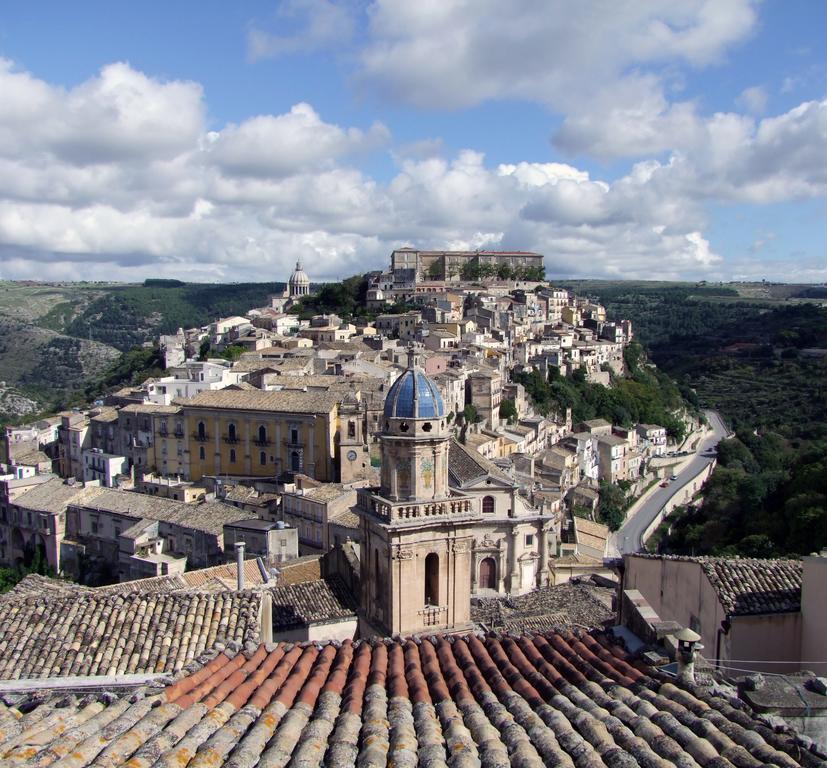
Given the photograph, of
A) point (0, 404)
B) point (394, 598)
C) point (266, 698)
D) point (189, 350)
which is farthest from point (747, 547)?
point (0, 404)

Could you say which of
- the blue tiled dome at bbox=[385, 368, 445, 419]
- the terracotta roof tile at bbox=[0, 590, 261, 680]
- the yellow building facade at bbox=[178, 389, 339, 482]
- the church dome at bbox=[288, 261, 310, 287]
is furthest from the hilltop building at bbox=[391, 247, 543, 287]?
the terracotta roof tile at bbox=[0, 590, 261, 680]

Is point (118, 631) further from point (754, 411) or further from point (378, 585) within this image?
point (754, 411)

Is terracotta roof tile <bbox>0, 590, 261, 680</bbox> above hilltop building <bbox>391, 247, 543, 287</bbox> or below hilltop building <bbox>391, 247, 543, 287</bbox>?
below

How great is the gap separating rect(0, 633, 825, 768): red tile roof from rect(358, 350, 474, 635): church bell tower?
859cm

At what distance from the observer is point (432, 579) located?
17.2m

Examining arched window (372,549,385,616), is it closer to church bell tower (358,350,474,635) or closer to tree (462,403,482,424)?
church bell tower (358,350,474,635)

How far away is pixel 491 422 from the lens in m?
56.2

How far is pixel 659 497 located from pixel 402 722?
58.7 m

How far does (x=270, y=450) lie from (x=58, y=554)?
37.7 feet

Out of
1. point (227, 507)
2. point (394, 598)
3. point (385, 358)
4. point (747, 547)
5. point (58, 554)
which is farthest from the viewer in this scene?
point (385, 358)

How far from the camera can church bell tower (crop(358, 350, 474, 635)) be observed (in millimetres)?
16484

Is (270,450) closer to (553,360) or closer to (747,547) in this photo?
(747,547)

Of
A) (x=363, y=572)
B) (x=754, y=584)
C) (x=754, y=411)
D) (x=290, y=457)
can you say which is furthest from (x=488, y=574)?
(x=754, y=411)

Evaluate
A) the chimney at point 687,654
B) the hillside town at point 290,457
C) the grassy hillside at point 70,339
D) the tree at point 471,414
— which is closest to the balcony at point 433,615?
the hillside town at point 290,457
